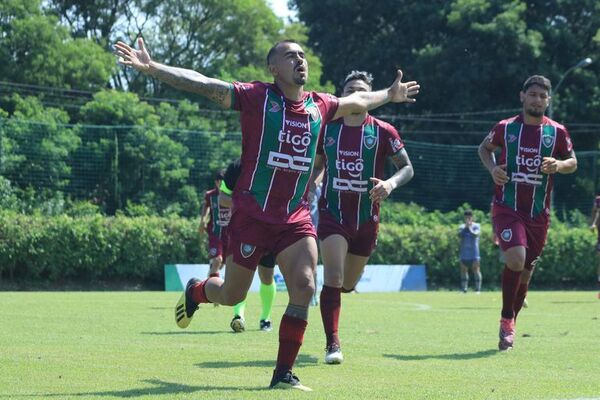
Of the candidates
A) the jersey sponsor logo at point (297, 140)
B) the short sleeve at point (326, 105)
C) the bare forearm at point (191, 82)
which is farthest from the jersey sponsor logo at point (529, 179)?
the bare forearm at point (191, 82)

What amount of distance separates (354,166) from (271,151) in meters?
2.44

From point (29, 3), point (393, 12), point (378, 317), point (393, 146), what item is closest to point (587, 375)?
point (393, 146)

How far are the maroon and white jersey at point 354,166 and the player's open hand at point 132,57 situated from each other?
10.1ft

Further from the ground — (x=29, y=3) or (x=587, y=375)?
(x=29, y=3)

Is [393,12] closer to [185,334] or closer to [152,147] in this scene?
[152,147]

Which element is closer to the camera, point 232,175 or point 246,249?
point 246,249

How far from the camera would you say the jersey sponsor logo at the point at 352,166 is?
10102 mm

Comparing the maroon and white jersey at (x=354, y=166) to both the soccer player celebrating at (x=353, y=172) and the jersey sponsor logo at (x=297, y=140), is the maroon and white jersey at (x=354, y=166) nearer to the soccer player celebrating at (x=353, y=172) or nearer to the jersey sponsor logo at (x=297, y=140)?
the soccer player celebrating at (x=353, y=172)

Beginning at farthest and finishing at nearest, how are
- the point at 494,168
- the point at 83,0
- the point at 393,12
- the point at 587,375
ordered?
the point at 393,12, the point at 83,0, the point at 494,168, the point at 587,375

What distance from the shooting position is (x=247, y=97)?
773cm

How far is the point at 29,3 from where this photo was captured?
46.2 metres

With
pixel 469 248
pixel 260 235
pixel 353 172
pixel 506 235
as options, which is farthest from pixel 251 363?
pixel 469 248

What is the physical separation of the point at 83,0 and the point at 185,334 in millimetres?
41935

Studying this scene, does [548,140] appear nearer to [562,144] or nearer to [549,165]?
[562,144]
